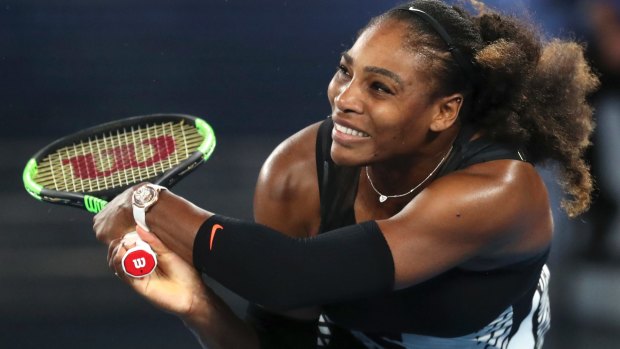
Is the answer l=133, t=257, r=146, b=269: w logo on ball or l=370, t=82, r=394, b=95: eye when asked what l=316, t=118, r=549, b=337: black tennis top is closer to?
l=370, t=82, r=394, b=95: eye

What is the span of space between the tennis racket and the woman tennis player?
176mm

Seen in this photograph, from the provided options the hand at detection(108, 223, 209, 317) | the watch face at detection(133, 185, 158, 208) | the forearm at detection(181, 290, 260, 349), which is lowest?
the forearm at detection(181, 290, 260, 349)

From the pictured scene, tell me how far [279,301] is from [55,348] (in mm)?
1149

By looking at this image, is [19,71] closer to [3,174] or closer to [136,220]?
[3,174]

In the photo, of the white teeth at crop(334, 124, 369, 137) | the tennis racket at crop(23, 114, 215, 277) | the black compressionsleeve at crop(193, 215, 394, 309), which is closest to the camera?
the black compressionsleeve at crop(193, 215, 394, 309)

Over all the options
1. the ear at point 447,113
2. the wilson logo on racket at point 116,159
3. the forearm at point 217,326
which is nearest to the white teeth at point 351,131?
the ear at point 447,113

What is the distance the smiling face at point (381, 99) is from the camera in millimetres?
1541

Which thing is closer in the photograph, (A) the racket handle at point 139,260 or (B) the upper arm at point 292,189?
(A) the racket handle at point 139,260

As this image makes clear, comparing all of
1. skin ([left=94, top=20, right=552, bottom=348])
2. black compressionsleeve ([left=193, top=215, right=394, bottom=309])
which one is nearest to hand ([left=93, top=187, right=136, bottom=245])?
skin ([left=94, top=20, right=552, bottom=348])

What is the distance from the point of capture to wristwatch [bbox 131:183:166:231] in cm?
155

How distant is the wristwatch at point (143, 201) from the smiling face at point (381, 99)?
271 mm

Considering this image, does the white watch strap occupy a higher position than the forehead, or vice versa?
the forehead

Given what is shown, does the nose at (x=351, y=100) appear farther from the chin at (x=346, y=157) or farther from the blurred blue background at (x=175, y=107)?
the blurred blue background at (x=175, y=107)

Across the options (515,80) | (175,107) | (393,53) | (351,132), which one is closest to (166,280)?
(351,132)
